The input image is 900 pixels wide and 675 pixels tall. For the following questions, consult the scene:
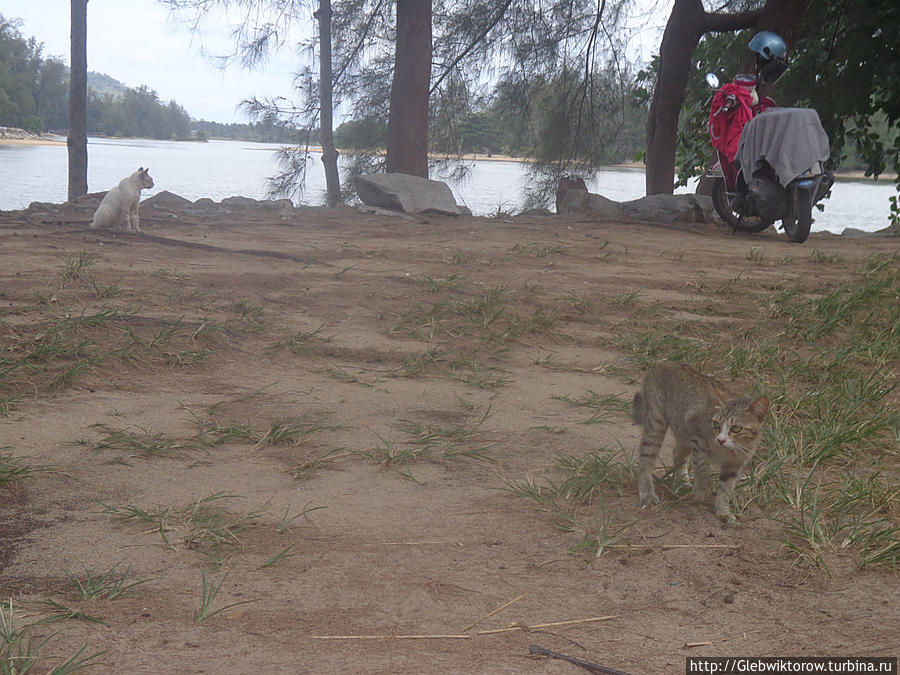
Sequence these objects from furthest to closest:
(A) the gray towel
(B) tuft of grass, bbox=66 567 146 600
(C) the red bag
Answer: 1. (C) the red bag
2. (A) the gray towel
3. (B) tuft of grass, bbox=66 567 146 600

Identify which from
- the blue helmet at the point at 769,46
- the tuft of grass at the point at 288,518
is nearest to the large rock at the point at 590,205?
the blue helmet at the point at 769,46

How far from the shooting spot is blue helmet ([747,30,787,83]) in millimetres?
9641

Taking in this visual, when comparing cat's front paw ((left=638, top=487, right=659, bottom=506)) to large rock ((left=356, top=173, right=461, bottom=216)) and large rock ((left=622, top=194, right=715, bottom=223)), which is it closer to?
large rock ((left=356, top=173, right=461, bottom=216))

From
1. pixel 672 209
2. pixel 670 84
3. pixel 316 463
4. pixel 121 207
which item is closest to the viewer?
pixel 316 463

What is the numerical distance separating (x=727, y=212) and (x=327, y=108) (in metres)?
7.13

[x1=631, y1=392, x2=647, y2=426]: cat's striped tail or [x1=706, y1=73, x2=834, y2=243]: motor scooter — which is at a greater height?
[x1=706, y1=73, x2=834, y2=243]: motor scooter

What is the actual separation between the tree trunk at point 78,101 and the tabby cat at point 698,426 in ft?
34.7

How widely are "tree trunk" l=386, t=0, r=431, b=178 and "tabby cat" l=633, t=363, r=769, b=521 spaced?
32.9 feet

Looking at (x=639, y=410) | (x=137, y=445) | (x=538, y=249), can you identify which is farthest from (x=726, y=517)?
(x=538, y=249)

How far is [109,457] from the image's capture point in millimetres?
2871

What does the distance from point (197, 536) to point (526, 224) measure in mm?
8182

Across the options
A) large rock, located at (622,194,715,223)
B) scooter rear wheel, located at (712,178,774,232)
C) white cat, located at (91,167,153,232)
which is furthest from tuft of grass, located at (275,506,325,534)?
large rock, located at (622,194,715,223)

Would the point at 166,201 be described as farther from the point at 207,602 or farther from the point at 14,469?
the point at 207,602

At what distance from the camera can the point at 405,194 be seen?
11008 millimetres
